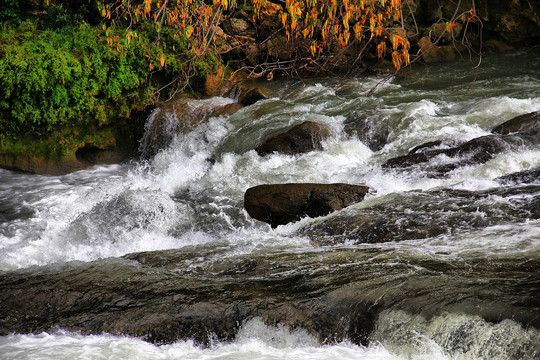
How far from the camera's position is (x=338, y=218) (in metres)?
5.00


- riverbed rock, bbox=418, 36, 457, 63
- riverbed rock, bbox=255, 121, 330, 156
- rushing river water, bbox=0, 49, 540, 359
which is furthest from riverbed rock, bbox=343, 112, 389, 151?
riverbed rock, bbox=418, 36, 457, 63

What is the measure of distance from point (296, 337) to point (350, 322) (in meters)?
0.33

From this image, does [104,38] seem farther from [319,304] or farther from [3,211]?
[319,304]

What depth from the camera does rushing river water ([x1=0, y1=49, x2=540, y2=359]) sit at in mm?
2816

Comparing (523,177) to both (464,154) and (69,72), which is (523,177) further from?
(69,72)

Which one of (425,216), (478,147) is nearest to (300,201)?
(425,216)

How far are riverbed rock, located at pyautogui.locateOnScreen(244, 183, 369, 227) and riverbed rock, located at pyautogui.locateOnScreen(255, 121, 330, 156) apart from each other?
7.43 ft

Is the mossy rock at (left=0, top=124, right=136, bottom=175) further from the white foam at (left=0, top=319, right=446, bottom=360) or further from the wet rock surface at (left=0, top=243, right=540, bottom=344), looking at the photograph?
the white foam at (left=0, top=319, right=446, bottom=360)

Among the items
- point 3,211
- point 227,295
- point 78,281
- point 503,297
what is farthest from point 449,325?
point 3,211

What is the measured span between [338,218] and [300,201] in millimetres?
636

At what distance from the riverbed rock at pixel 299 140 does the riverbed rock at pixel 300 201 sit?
2264mm

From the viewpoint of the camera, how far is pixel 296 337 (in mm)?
2941

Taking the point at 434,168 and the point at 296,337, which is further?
the point at 434,168

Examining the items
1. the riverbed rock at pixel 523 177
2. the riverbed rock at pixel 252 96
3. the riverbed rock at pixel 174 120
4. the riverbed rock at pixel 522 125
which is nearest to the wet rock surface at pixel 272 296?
the riverbed rock at pixel 523 177
